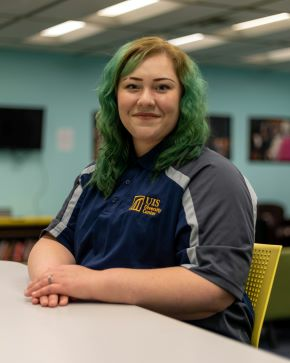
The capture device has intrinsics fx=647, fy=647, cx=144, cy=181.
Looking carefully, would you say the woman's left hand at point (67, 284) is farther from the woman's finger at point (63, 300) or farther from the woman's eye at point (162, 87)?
the woman's eye at point (162, 87)

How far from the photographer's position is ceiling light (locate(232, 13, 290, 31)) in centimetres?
495

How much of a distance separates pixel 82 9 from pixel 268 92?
12.7 ft

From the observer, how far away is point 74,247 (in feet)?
5.84

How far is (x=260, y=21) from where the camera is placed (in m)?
5.12

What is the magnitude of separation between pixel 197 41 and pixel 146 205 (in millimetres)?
4710

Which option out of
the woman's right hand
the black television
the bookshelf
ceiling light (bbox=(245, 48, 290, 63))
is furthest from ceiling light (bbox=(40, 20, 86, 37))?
the woman's right hand

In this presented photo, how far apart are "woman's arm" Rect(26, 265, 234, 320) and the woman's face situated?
397 mm

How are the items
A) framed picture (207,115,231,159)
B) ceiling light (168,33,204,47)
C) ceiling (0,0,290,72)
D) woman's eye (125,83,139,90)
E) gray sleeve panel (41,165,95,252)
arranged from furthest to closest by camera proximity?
framed picture (207,115,231,159) → ceiling light (168,33,204,47) → ceiling (0,0,290,72) → gray sleeve panel (41,165,95,252) → woman's eye (125,83,139,90)

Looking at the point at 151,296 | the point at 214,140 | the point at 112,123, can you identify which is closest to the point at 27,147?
the point at 214,140

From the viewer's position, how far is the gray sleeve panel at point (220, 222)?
1.43 meters

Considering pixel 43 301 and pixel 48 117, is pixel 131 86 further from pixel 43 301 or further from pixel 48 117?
pixel 48 117

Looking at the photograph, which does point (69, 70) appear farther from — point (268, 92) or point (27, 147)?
point (268, 92)

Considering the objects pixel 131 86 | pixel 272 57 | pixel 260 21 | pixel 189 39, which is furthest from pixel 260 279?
pixel 272 57

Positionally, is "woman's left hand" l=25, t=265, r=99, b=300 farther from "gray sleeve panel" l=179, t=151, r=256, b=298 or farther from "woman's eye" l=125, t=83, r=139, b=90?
"woman's eye" l=125, t=83, r=139, b=90
